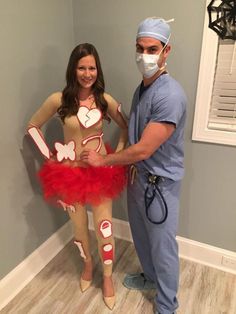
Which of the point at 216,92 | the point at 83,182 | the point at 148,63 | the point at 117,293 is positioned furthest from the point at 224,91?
the point at 117,293

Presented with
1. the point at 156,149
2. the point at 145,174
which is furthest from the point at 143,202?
the point at 156,149

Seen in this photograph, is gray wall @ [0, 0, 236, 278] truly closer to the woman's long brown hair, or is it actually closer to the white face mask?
the woman's long brown hair

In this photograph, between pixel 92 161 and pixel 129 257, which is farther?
pixel 129 257

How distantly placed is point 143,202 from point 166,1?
1083 mm

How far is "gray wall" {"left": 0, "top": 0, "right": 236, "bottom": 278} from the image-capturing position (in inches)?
60.6

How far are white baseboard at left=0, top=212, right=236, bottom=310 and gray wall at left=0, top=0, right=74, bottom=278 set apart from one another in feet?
0.19

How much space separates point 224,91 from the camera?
1595mm

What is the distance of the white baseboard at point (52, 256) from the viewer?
5.65 feet

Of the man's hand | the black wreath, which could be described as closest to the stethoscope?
the man's hand

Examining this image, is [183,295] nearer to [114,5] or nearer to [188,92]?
[188,92]

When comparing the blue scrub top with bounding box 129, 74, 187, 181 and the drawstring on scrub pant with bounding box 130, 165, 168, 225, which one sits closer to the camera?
→ the blue scrub top with bounding box 129, 74, 187, 181

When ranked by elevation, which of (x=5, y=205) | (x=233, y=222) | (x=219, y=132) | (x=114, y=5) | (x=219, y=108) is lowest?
(x=233, y=222)

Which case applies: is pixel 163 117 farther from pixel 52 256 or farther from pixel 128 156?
pixel 52 256

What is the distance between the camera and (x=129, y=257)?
2.06 metres
